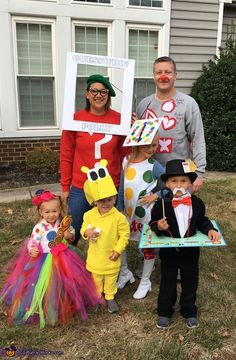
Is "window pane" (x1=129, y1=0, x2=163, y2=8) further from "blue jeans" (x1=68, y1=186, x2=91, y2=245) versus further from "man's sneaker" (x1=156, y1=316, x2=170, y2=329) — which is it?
"man's sneaker" (x1=156, y1=316, x2=170, y2=329)

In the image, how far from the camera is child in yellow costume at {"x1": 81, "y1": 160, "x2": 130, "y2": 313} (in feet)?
8.76

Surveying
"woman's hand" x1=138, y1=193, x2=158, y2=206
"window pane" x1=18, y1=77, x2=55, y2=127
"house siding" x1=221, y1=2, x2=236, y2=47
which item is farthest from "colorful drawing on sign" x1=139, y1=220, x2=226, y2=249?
"house siding" x1=221, y1=2, x2=236, y2=47

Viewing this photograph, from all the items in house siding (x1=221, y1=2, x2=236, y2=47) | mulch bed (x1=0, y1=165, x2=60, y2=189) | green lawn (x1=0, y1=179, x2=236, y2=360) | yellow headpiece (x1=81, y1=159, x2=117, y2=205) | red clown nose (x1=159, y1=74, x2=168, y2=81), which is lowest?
green lawn (x1=0, y1=179, x2=236, y2=360)

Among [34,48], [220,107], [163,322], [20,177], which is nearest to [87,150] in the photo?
[163,322]

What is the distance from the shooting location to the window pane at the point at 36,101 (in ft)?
22.2

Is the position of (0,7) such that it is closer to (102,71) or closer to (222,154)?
(102,71)

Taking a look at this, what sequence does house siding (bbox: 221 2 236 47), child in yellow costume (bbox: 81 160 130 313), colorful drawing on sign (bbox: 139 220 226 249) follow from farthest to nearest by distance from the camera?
house siding (bbox: 221 2 236 47) → child in yellow costume (bbox: 81 160 130 313) → colorful drawing on sign (bbox: 139 220 226 249)

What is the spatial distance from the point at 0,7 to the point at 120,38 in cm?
215

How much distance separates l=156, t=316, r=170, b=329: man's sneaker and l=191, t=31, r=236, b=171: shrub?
4833 mm

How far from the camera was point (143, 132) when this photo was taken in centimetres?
279

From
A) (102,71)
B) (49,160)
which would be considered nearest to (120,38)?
(102,71)

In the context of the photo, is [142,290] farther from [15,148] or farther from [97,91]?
[15,148]

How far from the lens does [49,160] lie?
6.71 metres

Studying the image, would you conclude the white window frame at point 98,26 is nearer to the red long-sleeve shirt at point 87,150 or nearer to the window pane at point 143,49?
the window pane at point 143,49
